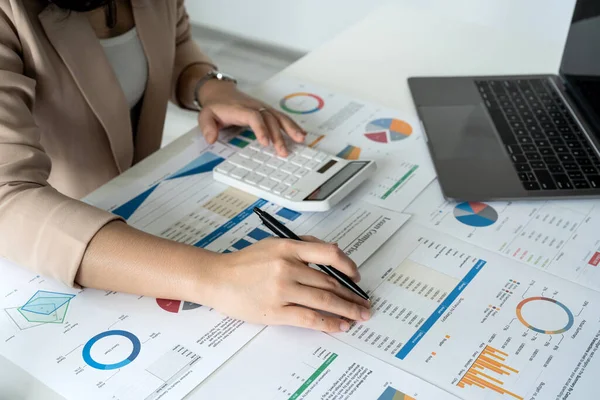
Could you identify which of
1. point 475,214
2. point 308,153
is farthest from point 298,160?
point 475,214

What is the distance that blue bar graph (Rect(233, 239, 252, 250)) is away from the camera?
0.88 meters

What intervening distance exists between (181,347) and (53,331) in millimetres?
149

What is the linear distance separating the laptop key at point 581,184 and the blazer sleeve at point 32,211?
24.9 inches

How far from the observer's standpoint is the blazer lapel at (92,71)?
1010 millimetres

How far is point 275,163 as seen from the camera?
1020mm

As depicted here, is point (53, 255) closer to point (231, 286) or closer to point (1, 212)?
point (1, 212)

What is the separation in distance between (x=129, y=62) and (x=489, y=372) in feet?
2.60

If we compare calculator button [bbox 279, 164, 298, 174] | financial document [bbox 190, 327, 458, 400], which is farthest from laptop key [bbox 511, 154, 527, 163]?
financial document [bbox 190, 327, 458, 400]

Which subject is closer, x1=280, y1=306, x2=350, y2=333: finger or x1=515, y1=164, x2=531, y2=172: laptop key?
x1=280, y1=306, x2=350, y2=333: finger

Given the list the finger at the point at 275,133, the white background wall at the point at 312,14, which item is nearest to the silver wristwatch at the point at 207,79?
the finger at the point at 275,133

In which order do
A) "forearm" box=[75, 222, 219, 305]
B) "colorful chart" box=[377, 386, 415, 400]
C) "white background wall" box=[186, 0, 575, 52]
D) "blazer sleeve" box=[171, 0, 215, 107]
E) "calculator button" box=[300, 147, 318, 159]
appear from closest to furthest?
"colorful chart" box=[377, 386, 415, 400], "forearm" box=[75, 222, 219, 305], "calculator button" box=[300, 147, 318, 159], "blazer sleeve" box=[171, 0, 215, 107], "white background wall" box=[186, 0, 575, 52]

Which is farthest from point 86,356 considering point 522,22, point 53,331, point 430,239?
point 522,22

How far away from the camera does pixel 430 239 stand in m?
0.89

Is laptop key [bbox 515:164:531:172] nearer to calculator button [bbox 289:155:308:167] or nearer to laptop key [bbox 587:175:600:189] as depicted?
laptop key [bbox 587:175:600:189]
